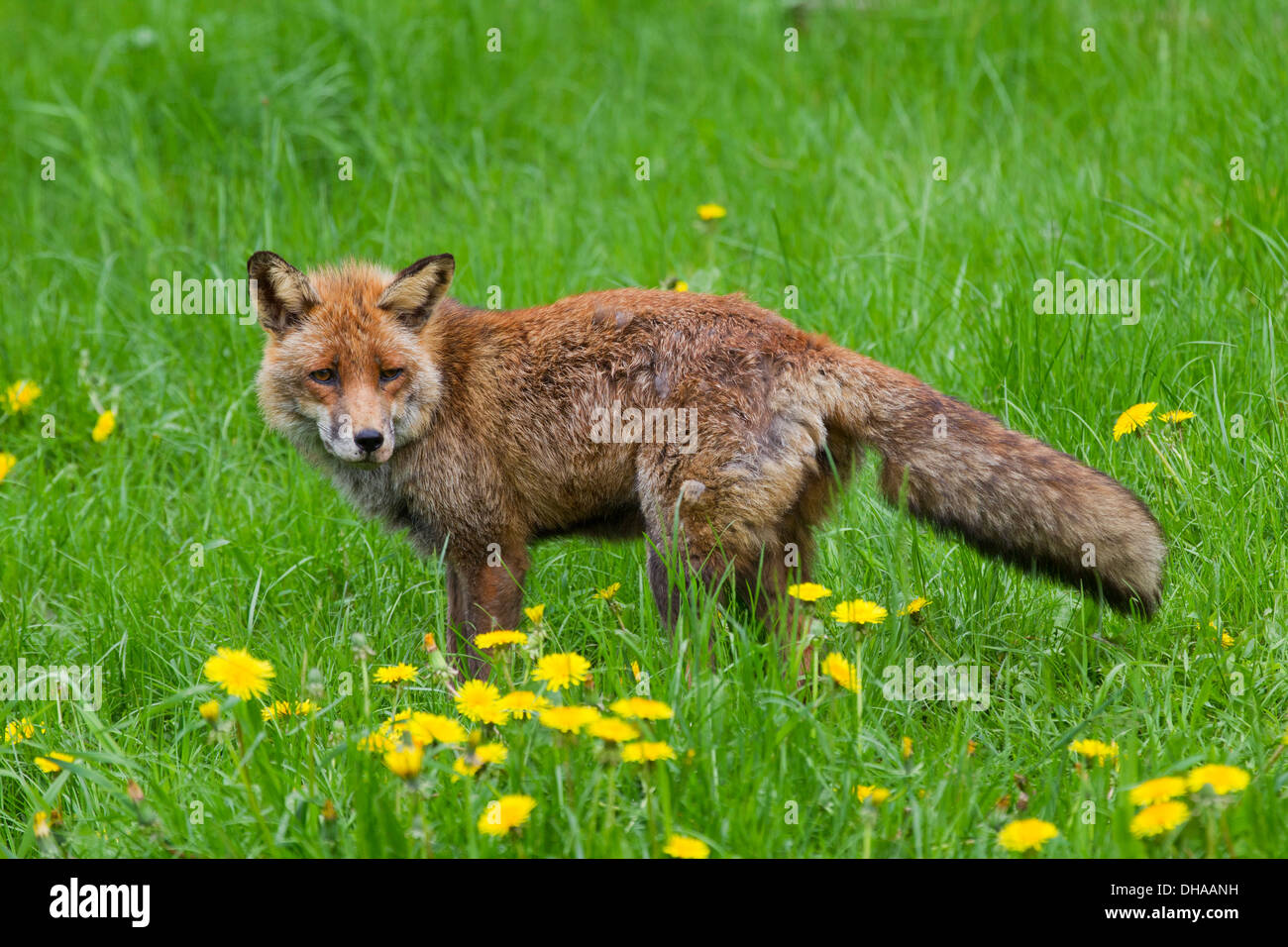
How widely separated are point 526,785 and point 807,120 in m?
5.76

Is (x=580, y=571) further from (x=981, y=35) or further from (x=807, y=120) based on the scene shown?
(x=981, y=35)

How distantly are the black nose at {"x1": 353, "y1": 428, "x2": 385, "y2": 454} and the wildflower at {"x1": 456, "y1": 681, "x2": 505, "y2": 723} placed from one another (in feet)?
4.56

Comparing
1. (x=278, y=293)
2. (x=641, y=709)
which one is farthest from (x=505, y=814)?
(x=278, y=293)

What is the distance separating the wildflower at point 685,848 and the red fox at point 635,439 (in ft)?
3.93

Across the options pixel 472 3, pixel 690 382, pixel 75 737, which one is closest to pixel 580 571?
pixel 690 382

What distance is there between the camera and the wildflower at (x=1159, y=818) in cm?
285

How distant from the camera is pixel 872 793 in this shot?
3107 mm

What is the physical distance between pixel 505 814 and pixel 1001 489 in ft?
6.97

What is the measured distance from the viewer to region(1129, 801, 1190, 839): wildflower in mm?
2846

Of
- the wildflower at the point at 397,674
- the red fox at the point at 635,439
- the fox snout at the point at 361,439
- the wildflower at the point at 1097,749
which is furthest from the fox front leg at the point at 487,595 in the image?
the wildflower at the point at 1097,749

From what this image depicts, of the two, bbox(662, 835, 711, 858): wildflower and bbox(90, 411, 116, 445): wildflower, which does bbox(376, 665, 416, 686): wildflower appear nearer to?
bbox(662, 835, 711, 858): wildflower

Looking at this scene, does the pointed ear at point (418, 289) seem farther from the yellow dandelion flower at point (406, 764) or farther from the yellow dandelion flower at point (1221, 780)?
the yellow dandelion flower at point (1221, 780)

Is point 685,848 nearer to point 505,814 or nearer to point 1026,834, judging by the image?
point 505,814
